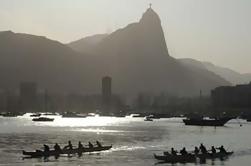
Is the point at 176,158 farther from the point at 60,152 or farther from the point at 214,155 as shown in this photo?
the point at 60,152

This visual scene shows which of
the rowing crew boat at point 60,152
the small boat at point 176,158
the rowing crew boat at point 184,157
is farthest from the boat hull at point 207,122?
the small boat at point 176,158

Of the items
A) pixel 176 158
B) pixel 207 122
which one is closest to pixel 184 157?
pixel 176 158

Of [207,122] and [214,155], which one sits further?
[207,122]

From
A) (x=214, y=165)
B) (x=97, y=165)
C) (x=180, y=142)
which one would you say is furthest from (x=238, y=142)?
(x=97, y=165)

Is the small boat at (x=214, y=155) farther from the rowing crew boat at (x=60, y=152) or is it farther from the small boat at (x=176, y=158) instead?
the rowing crew boat at (x=60, y=152)

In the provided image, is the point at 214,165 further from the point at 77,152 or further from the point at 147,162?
the point at 77,152

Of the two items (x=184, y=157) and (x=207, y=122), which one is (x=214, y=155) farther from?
(x=207, y=122)

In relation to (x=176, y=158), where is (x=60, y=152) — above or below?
above

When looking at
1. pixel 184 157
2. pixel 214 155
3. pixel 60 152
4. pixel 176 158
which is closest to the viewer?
pixel 176 158

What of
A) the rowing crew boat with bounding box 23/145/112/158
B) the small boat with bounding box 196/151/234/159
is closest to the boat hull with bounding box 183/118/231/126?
the rowing crew boat with bounding box 23/145/112/158

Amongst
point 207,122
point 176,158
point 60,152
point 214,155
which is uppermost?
point 207,122

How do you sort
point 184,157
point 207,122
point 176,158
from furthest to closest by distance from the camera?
1. point 207,122
2. point 184,157
3. point 176,158
